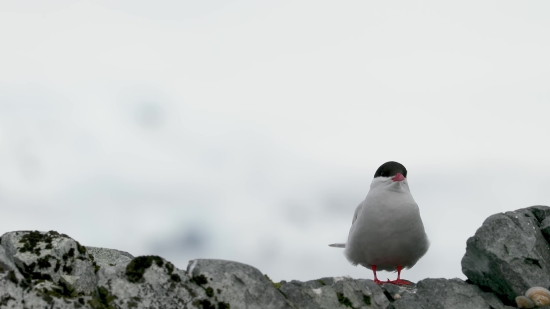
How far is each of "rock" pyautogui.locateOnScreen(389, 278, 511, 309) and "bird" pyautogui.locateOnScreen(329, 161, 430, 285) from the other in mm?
847

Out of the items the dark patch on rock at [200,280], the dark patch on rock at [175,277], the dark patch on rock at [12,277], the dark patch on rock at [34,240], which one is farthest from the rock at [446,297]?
the dark patch on rock at [12,277]

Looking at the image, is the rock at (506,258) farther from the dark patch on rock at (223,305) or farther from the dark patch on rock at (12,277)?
the dark patch on rock at (12,277)

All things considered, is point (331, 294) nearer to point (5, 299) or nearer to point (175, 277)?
point (175, 277)

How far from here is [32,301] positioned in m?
9.99

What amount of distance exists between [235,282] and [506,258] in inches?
210

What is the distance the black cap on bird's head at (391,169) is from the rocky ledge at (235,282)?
2010mm

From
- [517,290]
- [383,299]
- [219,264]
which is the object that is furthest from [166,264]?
[517,290]

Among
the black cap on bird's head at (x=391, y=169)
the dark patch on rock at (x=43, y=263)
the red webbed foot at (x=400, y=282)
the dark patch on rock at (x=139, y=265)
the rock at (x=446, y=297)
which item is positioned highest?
the black cap on bird's head at (x=391, y=169)

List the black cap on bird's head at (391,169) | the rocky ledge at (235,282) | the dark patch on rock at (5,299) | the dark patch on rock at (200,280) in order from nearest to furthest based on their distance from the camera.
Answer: the dark patch on rock at (5,299) < the rocky ledge at (235,282) < the dark patch on rock at (200,280) < the black cap on bird's head at (391,169)

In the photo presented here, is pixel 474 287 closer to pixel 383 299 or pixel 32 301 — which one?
pixel 383 299

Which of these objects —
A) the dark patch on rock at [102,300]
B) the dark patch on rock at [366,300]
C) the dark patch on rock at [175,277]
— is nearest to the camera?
the dark patch on rock at [102,300]

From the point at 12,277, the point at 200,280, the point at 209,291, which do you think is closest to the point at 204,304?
the point at 209,291

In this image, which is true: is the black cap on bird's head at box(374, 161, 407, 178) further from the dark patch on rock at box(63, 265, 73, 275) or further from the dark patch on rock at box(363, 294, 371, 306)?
the dark patch on rock at box(63, 265, 73, 275)

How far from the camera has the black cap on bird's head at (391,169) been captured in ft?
45.0
